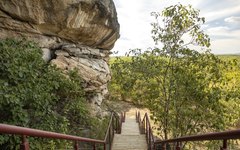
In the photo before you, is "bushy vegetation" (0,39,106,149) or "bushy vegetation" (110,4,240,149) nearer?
"bushy vegetation" (0,39,106,149)

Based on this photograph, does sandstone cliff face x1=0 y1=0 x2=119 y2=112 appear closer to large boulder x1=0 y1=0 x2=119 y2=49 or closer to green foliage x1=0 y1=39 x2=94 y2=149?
large boulder x1=0 y1=0 x2=119 y2=49

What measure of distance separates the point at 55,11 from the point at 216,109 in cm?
632

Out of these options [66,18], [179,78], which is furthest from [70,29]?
[179,78]

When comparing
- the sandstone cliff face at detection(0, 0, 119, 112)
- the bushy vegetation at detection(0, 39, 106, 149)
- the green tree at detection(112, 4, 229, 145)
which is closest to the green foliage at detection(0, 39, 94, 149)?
the bushy vegetation at detection(0, 39, 106, 149)

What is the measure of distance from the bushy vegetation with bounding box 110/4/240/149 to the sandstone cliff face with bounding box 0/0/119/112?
1297 millimetres

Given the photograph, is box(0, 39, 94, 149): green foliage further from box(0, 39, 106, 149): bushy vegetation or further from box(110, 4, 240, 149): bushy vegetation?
box(110, 4, 240, 149): bushy vegetation

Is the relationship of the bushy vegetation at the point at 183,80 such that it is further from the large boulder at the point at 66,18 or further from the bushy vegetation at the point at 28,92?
the bushy vegetation at the point at 28,92

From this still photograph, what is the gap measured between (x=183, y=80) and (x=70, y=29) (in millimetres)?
4486

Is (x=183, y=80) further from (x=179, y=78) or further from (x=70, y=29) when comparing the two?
(x=70, y=29)

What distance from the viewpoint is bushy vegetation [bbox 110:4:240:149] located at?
983 centimetres

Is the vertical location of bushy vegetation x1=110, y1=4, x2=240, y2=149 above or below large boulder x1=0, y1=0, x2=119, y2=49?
below

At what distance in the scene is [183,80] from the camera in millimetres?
10250

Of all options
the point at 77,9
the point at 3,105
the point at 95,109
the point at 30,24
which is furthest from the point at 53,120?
the point at 95,109

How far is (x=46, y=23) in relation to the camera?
8828 millimetres
